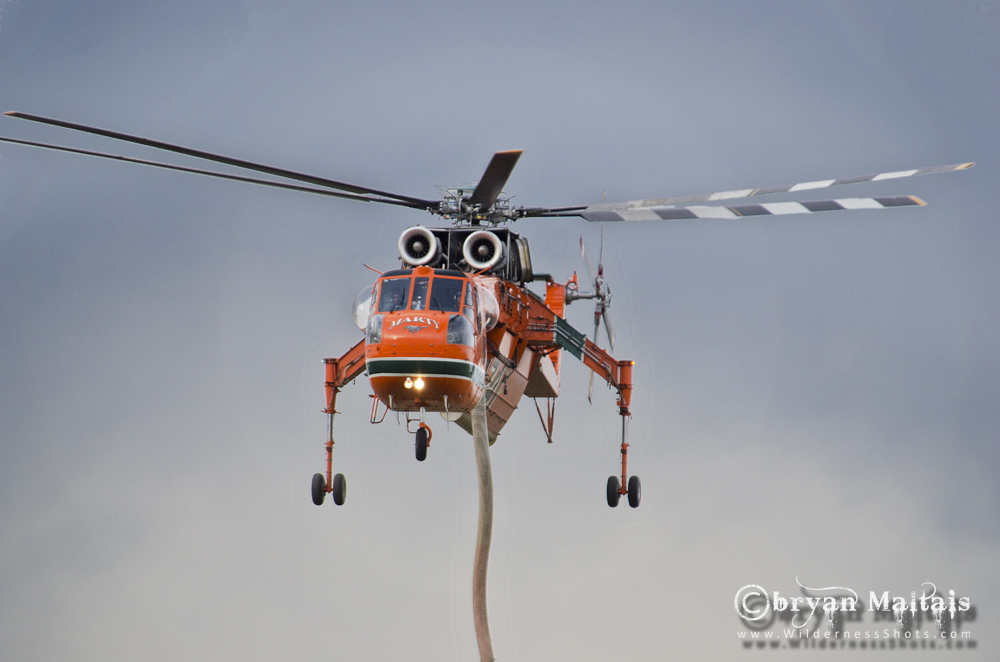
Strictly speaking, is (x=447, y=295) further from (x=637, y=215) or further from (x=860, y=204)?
(x=860, y=204)

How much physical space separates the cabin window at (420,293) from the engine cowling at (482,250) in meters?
2.60

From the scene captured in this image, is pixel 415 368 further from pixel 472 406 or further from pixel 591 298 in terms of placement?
pixel 591 298

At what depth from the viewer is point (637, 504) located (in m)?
37.1

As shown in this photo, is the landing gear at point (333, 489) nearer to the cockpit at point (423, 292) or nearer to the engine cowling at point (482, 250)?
the cockpit at point (423, 292)

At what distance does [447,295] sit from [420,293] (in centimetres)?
59

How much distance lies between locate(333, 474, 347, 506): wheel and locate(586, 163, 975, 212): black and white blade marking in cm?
896

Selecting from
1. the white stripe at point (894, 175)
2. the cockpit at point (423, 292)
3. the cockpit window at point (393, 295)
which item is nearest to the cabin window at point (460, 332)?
the cockpit at point (423, 292)

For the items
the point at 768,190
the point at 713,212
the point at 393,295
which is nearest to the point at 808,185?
the point at 768,190

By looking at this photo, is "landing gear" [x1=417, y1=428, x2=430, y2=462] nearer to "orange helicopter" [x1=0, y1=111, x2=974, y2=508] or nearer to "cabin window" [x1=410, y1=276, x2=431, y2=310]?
"orange helicopter" [x1=0, y1=111, x2=974, y2=508]

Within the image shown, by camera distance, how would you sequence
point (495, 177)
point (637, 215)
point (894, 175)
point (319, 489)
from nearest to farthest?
point (894, 175) → point (495, 177) → point (637, 215) → point (319, 489)

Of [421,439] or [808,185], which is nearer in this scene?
[808,185]

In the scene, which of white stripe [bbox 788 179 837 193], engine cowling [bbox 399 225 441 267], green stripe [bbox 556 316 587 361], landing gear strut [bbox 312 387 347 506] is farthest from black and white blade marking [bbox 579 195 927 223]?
landing gear strut [bbox 312 387 347 506]

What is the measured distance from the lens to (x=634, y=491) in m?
37.1

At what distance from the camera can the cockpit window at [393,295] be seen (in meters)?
31.2
